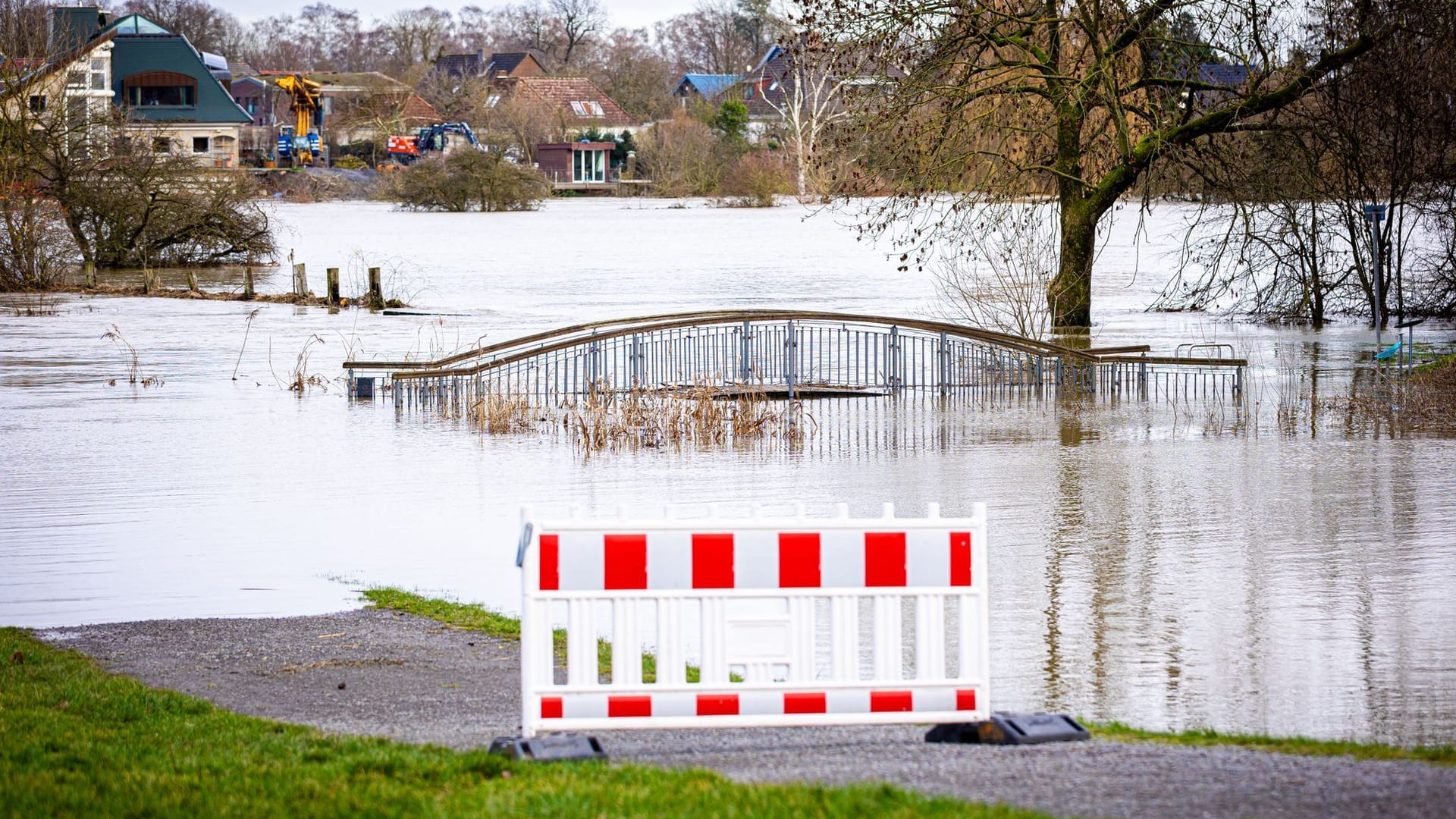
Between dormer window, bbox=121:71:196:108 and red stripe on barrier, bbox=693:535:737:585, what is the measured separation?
386 feet

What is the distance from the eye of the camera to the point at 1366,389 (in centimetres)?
2731

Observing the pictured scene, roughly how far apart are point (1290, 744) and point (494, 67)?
165235mm

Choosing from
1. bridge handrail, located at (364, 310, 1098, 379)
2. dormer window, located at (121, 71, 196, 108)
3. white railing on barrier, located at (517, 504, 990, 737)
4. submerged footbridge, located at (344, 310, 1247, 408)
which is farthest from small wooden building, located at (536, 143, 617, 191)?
white railing on barrier, located at (517, 504, 990, 737)

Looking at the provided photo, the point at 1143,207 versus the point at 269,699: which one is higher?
the point at 1143,207

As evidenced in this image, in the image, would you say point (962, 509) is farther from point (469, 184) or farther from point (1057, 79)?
point (469, 184)

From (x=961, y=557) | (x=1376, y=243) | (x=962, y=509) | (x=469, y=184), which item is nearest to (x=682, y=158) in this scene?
(x=469, y=184)

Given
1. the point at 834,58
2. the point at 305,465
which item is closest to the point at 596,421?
the point at 305,465

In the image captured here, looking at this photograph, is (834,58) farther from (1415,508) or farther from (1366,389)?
(1415,508)

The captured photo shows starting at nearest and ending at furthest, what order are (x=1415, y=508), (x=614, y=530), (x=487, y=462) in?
(x=614, y=530) < (x=1415, y=508) < (x=487, y=462)

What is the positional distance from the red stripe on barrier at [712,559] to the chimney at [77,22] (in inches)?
2730

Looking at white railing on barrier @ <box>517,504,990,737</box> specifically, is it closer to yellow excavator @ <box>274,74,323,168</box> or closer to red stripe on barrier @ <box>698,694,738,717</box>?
red stripe on barrier @ <box>698,694,738,717</box>

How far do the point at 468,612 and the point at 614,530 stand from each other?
15.4 feet

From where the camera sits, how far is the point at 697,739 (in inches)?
279

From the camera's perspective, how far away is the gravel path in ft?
18.9
